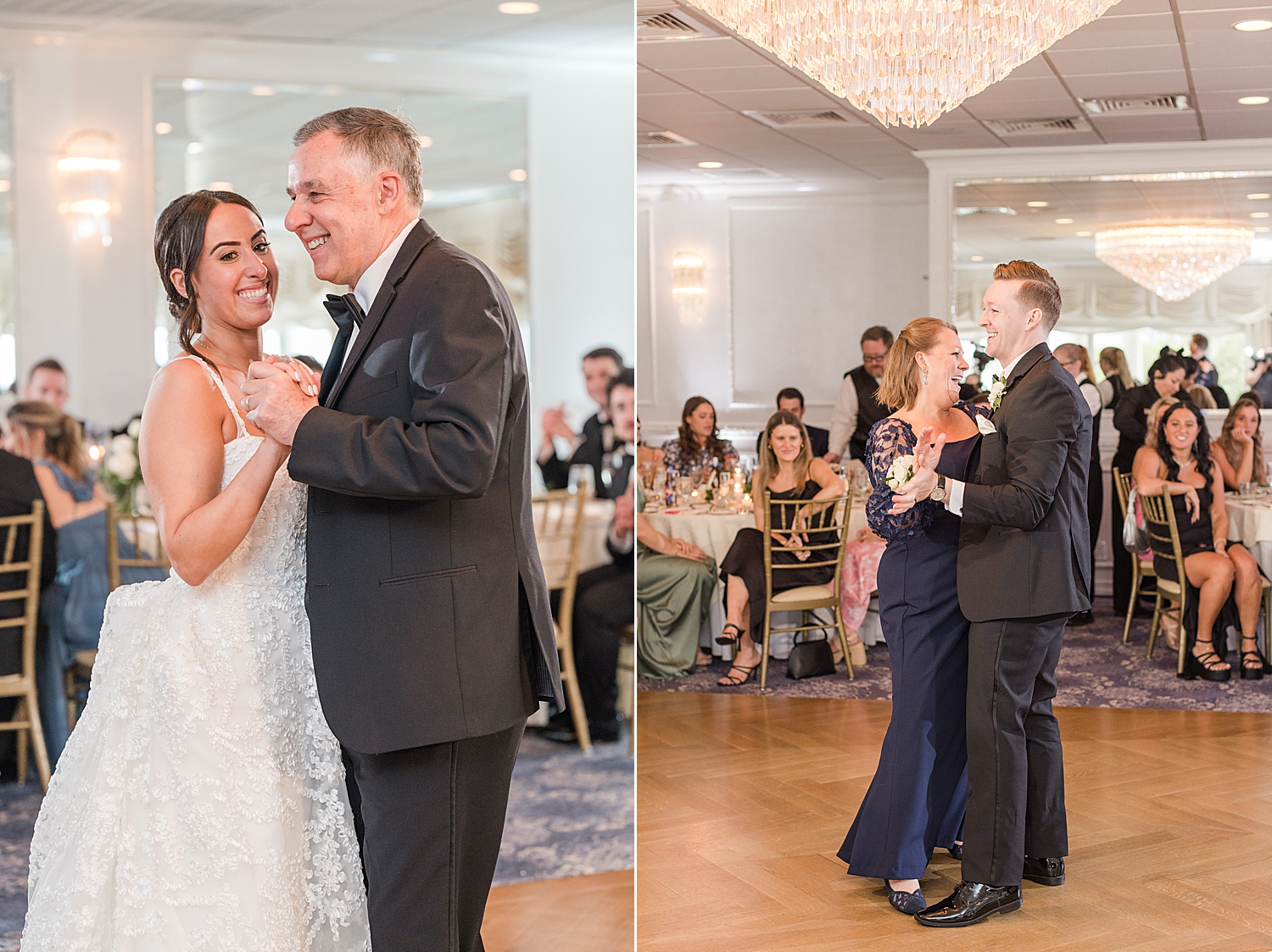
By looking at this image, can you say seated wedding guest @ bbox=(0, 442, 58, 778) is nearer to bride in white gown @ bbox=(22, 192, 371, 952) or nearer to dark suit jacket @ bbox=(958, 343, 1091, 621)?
bride in white gown @ bbox=(22, 192, 371, 952)

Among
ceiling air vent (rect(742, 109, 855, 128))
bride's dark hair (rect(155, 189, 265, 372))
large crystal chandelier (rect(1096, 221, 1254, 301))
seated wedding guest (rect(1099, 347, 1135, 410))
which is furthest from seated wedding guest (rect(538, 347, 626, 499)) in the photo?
large crystal chandelier (rect(1096, 221, 1254, 301))

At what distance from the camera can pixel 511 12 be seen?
4.06 meters

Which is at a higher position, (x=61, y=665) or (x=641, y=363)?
(x=641, y=363)

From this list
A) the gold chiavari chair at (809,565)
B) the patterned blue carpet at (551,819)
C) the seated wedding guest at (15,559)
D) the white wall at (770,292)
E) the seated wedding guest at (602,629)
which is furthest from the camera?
the white wall at (770,292)

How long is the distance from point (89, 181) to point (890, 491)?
2835 mm

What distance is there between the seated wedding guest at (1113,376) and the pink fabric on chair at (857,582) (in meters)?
2.69

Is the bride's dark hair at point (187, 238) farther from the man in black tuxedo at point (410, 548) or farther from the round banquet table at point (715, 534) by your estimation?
the round banquet table at point (715, 534)

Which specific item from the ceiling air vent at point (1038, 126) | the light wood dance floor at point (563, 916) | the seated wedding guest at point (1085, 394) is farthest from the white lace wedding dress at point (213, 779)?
the seated wedding guest at point (1085, 394)

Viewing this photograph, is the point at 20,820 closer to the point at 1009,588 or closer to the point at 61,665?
the point at 61,665

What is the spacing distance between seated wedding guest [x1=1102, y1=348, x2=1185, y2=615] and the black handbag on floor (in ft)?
7.90

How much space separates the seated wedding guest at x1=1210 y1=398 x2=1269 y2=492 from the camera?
6.74 m

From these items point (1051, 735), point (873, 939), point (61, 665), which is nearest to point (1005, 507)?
point (1051, 735)

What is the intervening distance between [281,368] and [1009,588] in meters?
2.02

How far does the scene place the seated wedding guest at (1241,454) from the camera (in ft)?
22.1
